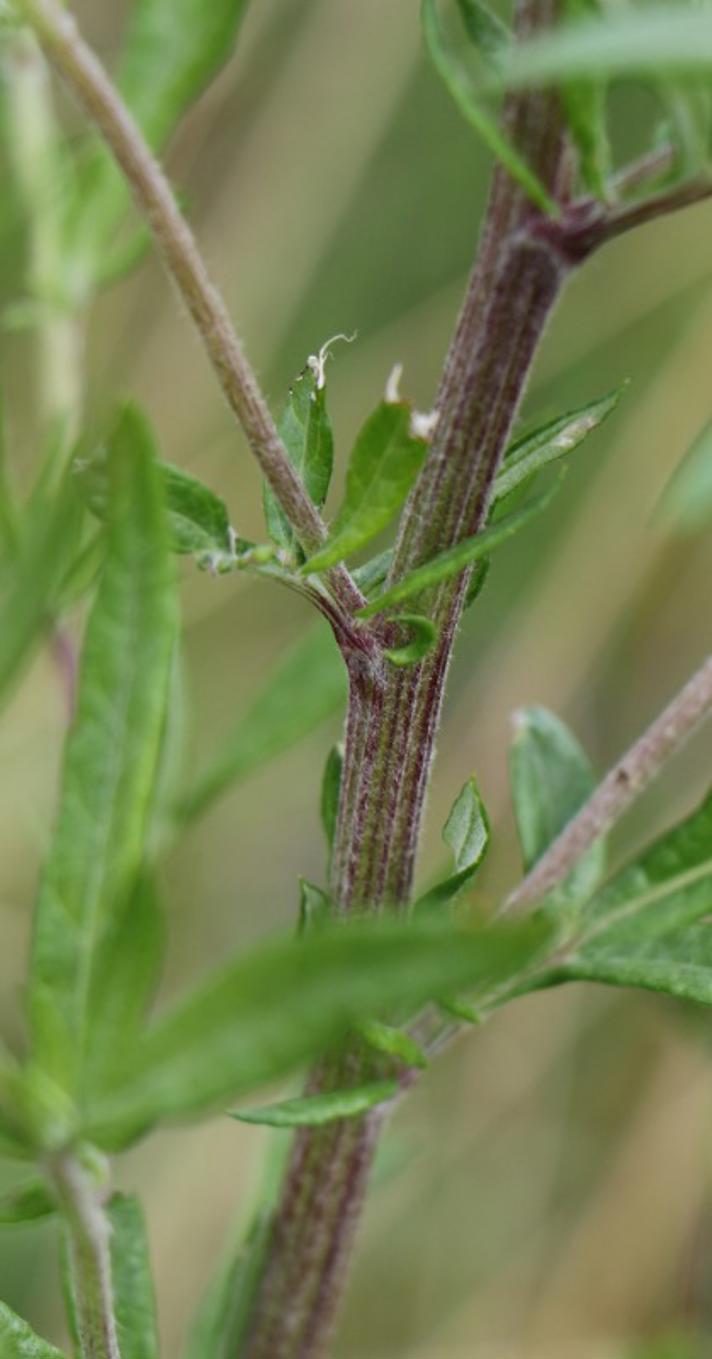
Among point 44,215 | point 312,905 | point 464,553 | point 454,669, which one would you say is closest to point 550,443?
point 464,553

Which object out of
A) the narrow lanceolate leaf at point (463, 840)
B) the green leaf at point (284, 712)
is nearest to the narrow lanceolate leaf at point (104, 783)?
the narrow lanceolate leaf at point (463, 840)

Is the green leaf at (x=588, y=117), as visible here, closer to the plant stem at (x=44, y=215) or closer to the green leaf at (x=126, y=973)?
the green leaf at (x=126, y=973)

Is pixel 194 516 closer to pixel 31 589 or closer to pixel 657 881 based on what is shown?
pixel 31 589

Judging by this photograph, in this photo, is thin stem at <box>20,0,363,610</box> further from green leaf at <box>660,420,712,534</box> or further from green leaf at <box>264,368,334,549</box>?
green leaf at <box>660,420,712,534</box>

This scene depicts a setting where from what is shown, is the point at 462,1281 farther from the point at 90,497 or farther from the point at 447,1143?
the point at 90,497

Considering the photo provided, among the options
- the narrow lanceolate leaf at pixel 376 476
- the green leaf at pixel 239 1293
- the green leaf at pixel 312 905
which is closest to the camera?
the narrow lanceolate leaf at pixel 376 476
